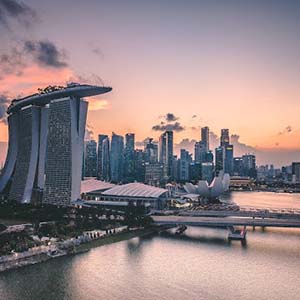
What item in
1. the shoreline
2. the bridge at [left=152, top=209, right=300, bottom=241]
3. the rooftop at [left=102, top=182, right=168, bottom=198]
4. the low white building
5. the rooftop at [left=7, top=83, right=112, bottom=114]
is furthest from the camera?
the rooftop at [left=102, top=182, right=168, bottom=198]

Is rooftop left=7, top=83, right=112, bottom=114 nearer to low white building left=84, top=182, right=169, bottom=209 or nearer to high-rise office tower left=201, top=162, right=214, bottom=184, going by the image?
low white building left=84, top=182, right=169, bottom=209

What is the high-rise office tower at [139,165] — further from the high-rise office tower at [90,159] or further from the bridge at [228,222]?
the bridge at [228,222]

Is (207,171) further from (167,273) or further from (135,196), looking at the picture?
(167,273)

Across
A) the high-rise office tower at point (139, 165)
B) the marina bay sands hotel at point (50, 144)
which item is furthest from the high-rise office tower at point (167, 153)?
the marina bay sands hotel at point (50, 144)

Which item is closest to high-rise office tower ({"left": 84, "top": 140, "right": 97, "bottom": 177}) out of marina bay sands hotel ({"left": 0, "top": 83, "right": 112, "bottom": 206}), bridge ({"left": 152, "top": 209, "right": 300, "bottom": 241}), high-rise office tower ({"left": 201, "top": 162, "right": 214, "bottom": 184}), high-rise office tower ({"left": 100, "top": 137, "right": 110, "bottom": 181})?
high-rise office tower ({"left": 100, "top": 137, "right": 110, "bottom": 181})

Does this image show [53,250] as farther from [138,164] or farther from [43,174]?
[138,164]

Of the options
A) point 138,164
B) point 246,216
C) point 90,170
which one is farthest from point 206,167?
point 246,216
